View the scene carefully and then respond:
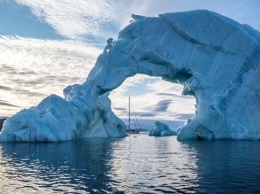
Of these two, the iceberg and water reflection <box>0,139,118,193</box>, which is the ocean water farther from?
the iceberg

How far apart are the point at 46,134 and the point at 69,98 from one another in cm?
1095

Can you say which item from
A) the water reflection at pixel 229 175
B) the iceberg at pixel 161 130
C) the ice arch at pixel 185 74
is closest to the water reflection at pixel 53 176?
the water reflection at pixel 229 175

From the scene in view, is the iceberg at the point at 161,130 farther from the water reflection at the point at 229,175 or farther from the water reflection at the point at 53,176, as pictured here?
the water reflection at the point at 53,176

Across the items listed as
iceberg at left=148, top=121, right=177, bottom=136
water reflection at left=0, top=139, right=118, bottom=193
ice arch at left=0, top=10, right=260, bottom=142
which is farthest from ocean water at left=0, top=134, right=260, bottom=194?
iceberg at left=148, top=121, right=177, bottom=136

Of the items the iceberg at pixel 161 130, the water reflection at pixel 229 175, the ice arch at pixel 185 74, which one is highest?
the ice arch at pixel 185 74

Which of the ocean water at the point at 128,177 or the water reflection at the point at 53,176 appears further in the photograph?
the water reflection at the point at 53,176

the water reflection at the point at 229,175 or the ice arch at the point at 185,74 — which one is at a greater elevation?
the ice arch at the point at 185,74

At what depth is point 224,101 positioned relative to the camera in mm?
38000

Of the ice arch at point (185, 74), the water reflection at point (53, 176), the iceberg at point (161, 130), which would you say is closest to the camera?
the water reflection at point (53, 176)

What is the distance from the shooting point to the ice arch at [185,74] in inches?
1451

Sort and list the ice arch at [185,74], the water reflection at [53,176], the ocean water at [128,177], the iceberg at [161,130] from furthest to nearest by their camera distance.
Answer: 1. the iceberg at [161,130]
2. the ice arch at [185,74]
3. the water reflection at [53,176]
4. the ocean water at [128,177]

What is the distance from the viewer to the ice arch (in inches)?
1451

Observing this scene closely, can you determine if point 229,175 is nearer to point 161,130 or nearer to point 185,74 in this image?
point 185,74

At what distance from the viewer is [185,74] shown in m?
43.8
